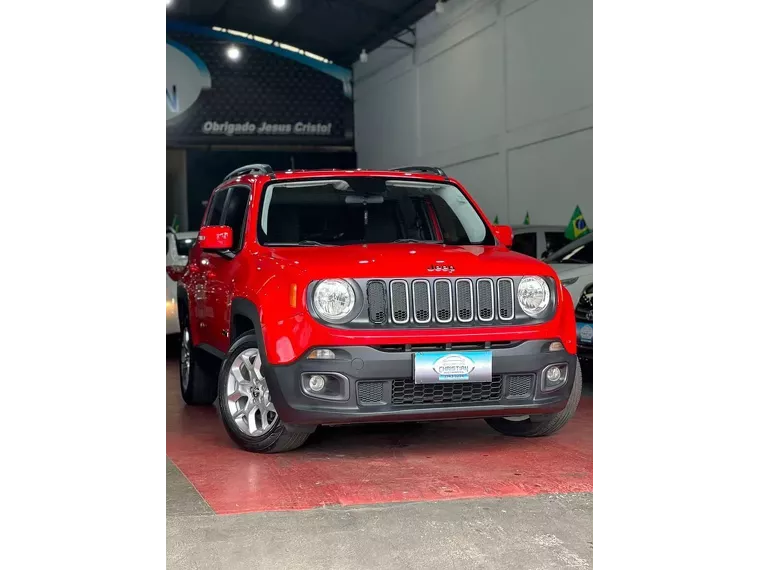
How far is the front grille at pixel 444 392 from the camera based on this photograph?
208 inches

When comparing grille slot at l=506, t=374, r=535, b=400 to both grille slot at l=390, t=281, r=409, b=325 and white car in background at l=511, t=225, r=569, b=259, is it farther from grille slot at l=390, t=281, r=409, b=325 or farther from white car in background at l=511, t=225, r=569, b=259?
white car in background at l=511, t=225, r=569, b=259

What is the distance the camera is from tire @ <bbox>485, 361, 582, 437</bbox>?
5930mm

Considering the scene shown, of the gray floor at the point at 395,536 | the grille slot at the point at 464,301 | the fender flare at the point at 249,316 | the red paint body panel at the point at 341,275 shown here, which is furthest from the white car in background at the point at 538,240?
the gray floor at the point at 395,536

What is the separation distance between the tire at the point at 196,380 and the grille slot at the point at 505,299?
9.04ft

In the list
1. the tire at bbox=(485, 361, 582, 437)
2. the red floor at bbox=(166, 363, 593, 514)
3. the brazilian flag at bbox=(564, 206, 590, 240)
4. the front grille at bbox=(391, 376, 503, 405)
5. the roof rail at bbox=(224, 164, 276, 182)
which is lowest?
the red floor at bbox=(166, 363, 593, 514)

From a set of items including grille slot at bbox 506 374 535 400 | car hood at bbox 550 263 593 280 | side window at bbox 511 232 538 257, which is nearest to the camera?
grille slot at bbox 506 374 535 400

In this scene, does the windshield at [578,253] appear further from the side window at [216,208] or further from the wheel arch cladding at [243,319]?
the wheel arch cladding at [243,319]

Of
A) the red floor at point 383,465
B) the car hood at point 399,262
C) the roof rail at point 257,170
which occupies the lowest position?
the red floor at point 383,465

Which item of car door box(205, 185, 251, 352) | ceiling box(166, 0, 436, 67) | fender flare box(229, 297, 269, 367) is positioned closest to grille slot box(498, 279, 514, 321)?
fender flare box(229, 297, 269, 367)

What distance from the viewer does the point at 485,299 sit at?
5.46 meters

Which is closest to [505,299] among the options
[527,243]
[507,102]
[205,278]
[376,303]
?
[376,303]

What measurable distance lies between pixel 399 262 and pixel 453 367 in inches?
25.8
